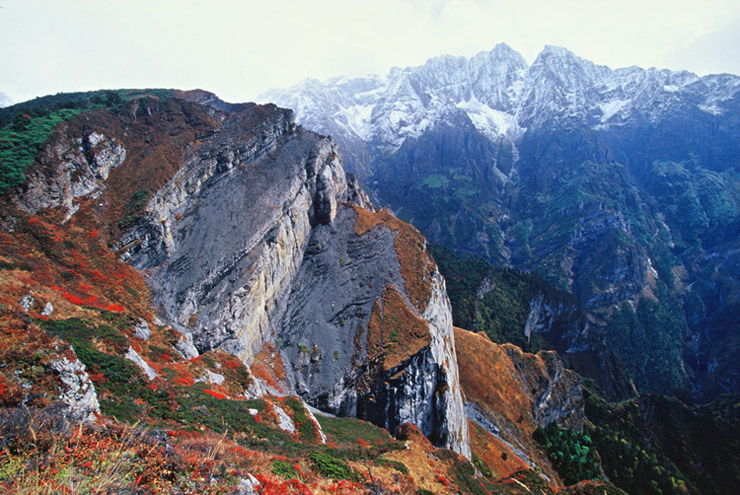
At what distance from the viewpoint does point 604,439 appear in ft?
218

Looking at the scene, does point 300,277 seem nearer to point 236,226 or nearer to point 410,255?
point 236,226

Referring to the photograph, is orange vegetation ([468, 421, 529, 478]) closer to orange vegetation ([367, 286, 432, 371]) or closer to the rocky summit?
the rocky summit

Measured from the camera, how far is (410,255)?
51.3m

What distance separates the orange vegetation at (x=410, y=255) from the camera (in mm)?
46753

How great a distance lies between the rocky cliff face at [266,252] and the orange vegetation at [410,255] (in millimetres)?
213

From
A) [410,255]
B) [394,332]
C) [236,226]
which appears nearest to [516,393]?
[410,255]

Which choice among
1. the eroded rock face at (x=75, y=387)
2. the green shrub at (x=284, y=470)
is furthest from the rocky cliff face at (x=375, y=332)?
the eroded rock face at (x=75, y=387)

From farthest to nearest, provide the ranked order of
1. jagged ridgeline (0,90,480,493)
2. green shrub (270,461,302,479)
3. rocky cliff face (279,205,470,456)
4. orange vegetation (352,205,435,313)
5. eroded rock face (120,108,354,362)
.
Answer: orange vegetation (352,205,435,313) → eroded rock face (120,108,354,362) → rocky cliff face (279,205,470,456) → jagged ridgeline (0,90,480,493) → green shrub (270,461,302,479)

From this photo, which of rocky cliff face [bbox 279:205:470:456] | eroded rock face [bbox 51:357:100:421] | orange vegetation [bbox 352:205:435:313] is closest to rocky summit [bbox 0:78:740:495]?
eroded rock face [bbox 51:357:100:421]

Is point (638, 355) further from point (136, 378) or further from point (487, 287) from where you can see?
point (136, 378)

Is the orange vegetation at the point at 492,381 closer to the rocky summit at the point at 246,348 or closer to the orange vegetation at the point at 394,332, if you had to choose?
the rocky summit at the point at 246,348

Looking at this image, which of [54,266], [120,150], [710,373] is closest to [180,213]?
[120,150]

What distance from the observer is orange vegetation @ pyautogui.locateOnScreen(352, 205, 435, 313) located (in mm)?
46753

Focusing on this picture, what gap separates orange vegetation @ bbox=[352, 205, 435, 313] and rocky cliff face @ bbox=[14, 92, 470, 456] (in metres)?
0.21
